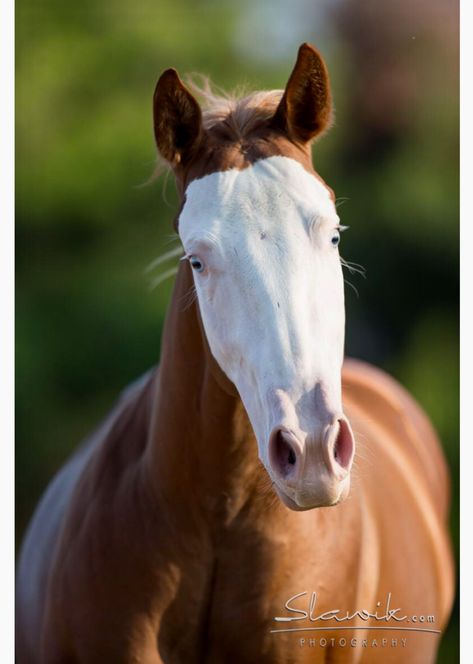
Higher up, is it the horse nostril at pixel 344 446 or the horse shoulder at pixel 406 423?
the horse nostril at pixel 344 446

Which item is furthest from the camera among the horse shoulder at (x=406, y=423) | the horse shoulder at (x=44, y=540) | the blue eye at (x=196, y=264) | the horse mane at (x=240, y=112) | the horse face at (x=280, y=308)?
the horse shoulder at (x=406, y=423)

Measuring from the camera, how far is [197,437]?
1.49 metres

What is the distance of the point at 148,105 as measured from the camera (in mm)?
2264

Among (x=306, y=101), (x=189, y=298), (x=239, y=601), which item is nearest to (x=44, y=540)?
(x=239, y=601)

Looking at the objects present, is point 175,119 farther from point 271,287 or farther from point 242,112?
point 271,287

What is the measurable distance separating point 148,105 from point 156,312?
0.57 metres

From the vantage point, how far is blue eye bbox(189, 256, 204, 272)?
134cm

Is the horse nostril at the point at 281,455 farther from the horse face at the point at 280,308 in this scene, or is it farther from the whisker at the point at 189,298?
the whisker at the point at 189,298

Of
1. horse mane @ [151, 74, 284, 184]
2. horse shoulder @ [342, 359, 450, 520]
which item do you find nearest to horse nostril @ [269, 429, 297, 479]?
horse mane @ [151, 74, 284, 184]

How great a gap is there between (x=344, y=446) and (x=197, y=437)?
383mm

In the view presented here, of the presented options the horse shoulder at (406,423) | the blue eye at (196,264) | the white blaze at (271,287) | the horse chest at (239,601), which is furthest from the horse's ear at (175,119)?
the horse shoulder at (406,423)

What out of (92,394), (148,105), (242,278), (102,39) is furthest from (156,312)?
(242,278)

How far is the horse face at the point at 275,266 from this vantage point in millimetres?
1178

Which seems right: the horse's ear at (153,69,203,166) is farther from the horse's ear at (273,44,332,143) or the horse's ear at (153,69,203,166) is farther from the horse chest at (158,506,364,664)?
the horse chest at (158,506,364,664)
